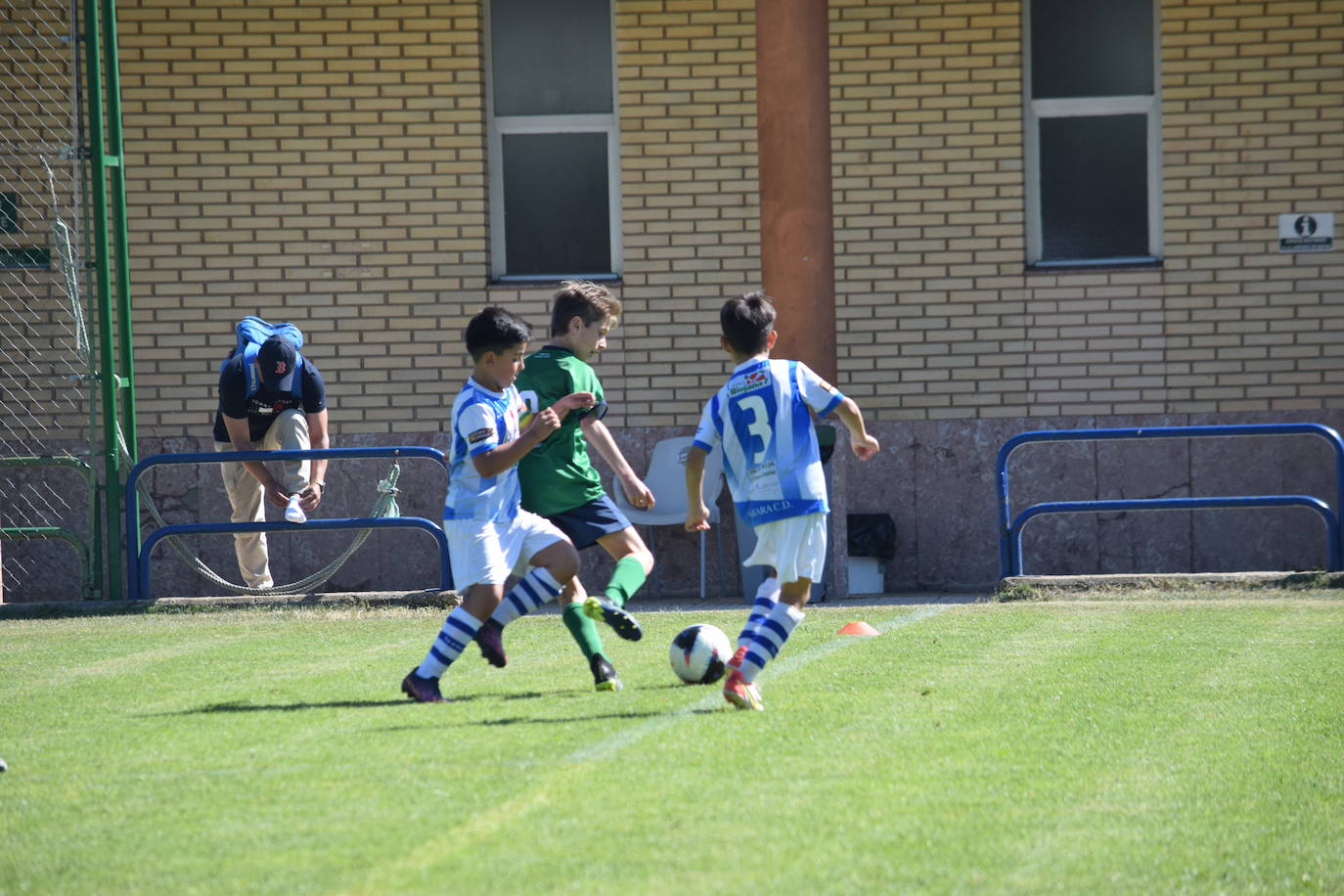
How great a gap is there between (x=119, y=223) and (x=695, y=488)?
641 centimetres

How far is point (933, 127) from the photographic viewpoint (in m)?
12.7

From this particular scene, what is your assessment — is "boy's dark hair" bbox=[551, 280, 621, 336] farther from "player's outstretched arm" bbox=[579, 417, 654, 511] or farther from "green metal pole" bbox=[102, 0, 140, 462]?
"green metal pole" bbox=[102, 0, 140, 462]

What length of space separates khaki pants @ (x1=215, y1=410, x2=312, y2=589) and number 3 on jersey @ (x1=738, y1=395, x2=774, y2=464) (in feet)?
18.0

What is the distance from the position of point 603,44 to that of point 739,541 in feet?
13.9

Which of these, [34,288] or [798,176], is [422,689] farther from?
[34,288]

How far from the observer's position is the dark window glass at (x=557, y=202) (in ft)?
42.8

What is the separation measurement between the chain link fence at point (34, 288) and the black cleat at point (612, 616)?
286 inches

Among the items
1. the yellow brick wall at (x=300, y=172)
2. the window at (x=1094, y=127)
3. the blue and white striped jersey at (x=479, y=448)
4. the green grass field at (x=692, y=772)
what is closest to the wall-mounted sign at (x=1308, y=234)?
the window at (x=1094, y=127)

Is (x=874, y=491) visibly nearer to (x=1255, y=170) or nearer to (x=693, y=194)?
(x=693, y=194)

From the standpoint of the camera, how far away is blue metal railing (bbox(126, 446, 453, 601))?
34.7ft

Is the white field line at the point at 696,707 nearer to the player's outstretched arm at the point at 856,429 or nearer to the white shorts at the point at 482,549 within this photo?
the white shorts at the point at 482,549

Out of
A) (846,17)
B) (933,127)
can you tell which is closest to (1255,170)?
(933,127)

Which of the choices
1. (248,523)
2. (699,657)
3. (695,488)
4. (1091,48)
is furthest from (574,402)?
(1091,48)

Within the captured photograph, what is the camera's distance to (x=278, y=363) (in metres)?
11.1
